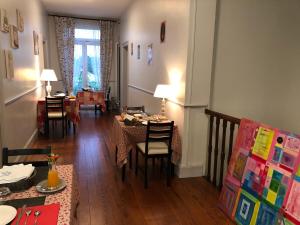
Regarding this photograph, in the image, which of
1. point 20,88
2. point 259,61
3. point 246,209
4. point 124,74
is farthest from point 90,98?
point 246,209

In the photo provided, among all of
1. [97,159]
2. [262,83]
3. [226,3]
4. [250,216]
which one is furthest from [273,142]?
[97,159]

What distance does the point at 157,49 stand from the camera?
163 inches

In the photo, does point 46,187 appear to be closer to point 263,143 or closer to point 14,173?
point 14,173

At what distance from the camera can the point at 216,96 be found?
10.4 ft

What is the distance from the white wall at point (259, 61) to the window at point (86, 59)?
20.1ft

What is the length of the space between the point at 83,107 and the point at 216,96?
20.3ft

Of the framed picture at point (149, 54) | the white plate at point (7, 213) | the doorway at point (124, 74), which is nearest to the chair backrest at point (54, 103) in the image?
the framed picture at point (149, 54)

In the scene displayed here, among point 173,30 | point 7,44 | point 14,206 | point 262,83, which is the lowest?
point 14,206

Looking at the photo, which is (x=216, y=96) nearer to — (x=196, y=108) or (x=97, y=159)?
(x=196, y=108)

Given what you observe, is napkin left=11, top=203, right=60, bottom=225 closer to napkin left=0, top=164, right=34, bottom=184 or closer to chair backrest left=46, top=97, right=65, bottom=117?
napkin left=0, top=164, right=34, bottom=184

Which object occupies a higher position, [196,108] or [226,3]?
[226,3]

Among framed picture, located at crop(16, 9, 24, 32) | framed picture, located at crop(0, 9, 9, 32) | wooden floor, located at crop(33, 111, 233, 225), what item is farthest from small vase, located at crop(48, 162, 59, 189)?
framed picture, located at crop(16, 9, 24, 32)

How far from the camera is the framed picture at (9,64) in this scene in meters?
3.03

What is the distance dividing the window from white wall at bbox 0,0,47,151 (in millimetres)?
2955
